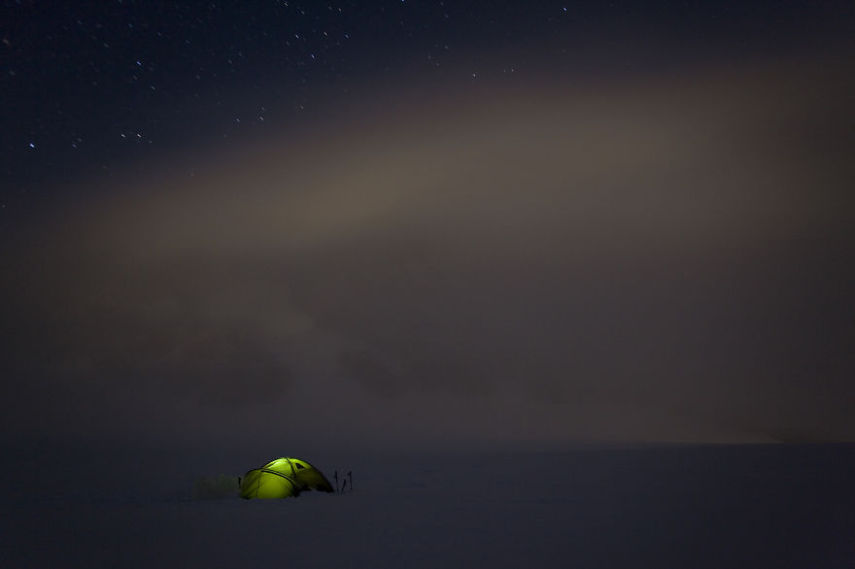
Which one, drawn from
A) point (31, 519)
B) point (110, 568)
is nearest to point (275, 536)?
point (110, 568)

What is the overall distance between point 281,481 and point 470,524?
7556 millimetres

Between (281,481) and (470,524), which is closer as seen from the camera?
(470,524)

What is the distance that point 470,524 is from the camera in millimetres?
12156

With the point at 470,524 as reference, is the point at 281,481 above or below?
above

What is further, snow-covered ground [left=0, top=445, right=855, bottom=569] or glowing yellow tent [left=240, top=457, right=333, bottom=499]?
glowing yellow tent [left=240, top=457, right=333, bottom=499]

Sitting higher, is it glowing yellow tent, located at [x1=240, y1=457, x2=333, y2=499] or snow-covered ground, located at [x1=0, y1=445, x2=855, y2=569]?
glowing yellow tent, located at [x1=240, y1=457, x2=333, y2=499]

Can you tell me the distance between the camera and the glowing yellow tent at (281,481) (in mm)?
17562

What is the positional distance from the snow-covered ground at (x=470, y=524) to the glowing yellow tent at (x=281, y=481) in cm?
57

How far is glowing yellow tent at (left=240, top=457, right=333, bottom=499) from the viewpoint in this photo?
1756 cm

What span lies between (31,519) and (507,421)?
411 ft

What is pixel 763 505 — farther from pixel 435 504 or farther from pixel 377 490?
pixel 377 490

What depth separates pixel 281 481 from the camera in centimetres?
1781

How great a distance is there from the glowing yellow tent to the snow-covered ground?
1.86ft

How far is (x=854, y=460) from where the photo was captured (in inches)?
955
